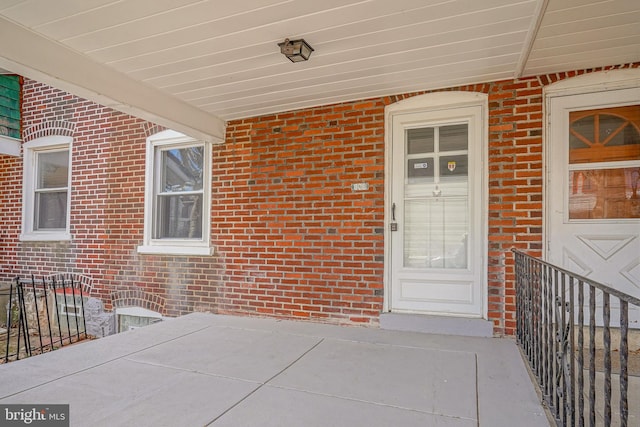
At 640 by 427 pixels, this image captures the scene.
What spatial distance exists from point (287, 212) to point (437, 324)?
1.88 m

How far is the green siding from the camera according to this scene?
5492 millimetres

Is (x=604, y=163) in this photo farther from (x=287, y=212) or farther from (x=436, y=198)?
(x=287, y=212)

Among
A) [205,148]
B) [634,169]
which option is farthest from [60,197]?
[634,169]

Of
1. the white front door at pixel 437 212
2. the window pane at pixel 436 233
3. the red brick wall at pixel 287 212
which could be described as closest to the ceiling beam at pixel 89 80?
the red brick wall at pixel 287 212

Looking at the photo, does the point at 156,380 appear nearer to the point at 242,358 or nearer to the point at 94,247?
the point at 242,358

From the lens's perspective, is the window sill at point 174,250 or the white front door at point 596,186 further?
the window sill at point 174,250

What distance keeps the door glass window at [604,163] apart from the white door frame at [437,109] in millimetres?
670

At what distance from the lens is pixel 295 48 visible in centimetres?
262

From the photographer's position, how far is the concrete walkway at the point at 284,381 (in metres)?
1.92

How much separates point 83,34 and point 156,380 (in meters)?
2.41

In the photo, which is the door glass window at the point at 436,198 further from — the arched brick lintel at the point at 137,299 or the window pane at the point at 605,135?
the arched brick lintel at the point at 137,299

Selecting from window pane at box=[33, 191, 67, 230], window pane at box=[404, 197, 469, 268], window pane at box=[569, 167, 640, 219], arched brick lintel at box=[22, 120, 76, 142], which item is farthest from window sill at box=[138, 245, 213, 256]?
window pane at box=[569, 167, 640, 219]

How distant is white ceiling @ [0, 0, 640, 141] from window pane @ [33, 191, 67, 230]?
3.13 m

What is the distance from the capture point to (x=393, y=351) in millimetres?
2877
